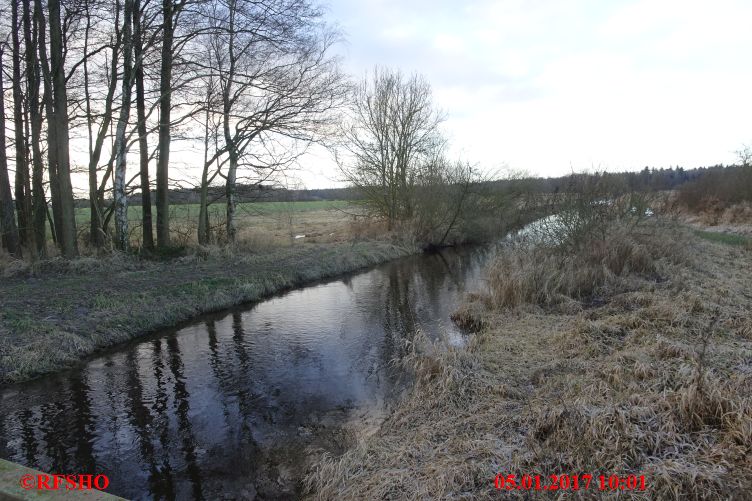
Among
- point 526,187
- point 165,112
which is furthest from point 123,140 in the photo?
point 526,187

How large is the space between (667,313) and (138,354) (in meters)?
8.84

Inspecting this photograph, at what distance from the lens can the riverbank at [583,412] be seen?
3121 millimetres

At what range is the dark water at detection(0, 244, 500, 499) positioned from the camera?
438 centimetres

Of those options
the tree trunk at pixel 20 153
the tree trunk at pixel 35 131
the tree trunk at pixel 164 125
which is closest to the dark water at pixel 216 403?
the tree trunk at pixel 164 125

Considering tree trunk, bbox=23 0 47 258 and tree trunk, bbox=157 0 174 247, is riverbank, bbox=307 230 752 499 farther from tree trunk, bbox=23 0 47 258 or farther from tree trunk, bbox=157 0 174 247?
tree trunk, bbox=23 0 47 258

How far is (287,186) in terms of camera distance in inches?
672

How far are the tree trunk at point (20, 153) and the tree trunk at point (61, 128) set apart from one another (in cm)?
176

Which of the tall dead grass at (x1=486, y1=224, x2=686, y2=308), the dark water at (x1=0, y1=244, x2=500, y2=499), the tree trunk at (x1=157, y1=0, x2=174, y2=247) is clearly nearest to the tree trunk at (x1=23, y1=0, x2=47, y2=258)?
the tree trunk at (x1=157, y1=0, x2=174, y2=247)

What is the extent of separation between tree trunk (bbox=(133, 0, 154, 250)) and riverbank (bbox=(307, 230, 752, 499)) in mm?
11276

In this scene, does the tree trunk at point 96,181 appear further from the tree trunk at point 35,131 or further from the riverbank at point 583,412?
the riverbank at point 583,412

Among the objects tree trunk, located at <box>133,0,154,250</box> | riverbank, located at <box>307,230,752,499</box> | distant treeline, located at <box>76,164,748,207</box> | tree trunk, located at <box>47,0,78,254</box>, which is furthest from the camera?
tree trunk, located at <box>133,0,154,250</box>

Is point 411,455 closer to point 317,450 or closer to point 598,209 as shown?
point 317,450

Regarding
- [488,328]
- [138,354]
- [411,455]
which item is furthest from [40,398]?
[488,328]
